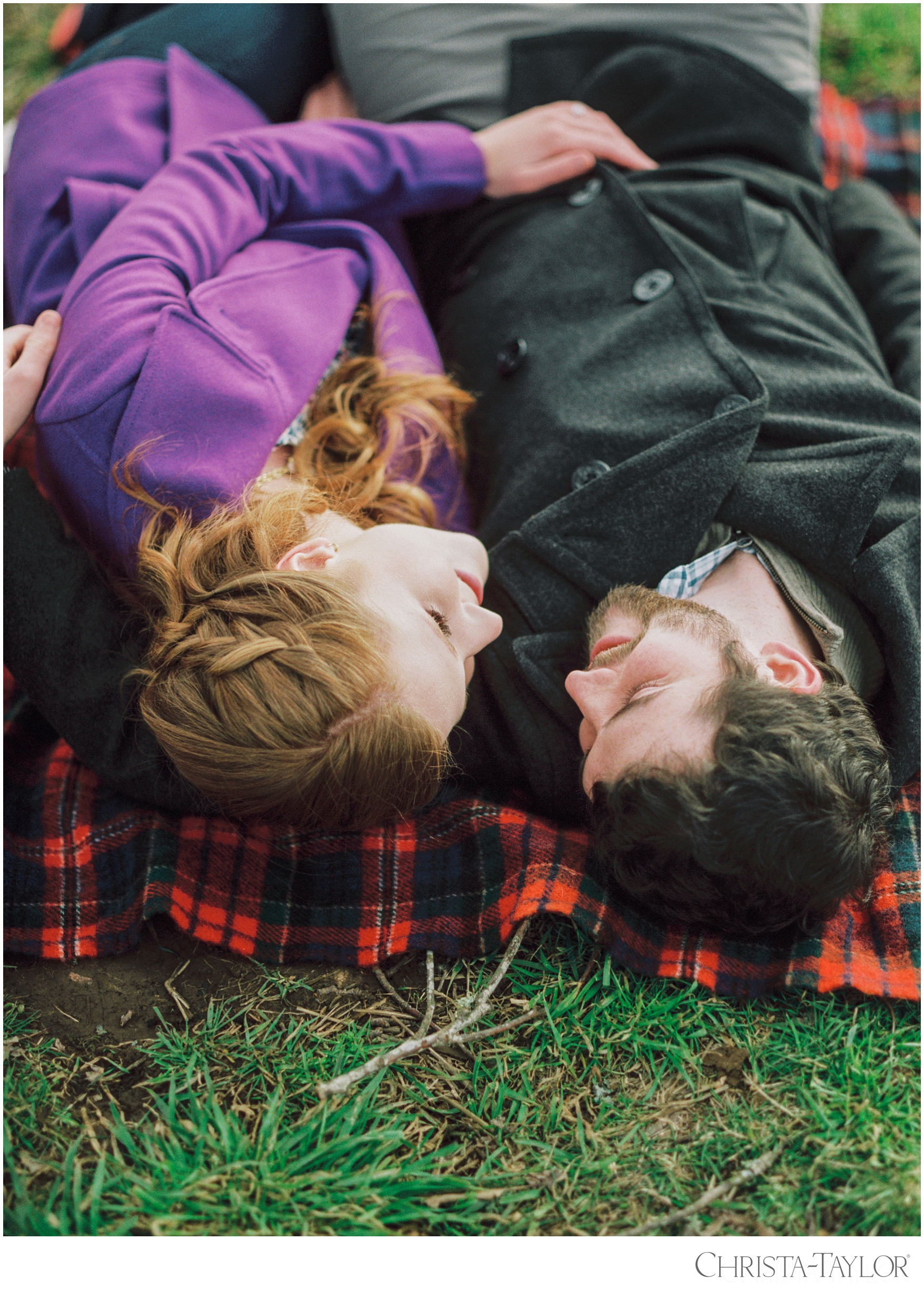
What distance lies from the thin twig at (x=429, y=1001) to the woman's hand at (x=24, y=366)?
4.74ft

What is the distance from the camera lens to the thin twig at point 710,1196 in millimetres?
1400

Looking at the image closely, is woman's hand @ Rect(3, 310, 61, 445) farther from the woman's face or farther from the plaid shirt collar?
the plaid shirt collar

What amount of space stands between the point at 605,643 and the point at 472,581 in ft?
1.01

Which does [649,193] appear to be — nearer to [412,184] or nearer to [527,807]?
[412,184]

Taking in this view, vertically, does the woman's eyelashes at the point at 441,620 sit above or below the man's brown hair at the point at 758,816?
above

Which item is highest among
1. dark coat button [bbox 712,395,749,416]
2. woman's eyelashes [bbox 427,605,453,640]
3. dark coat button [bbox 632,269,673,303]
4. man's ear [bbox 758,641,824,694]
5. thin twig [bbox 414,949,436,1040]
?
dark coat button [bbox 632,269,673,303]

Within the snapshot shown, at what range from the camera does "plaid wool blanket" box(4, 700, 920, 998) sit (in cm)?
168

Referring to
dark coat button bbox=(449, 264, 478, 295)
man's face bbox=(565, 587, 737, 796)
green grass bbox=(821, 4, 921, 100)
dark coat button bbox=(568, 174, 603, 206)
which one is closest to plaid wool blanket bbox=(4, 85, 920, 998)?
man's face bbox=(565, 587, 737, 796)

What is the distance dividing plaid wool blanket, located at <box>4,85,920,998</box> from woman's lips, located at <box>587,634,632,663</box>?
16.0 inches

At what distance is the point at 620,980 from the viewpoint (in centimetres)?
169

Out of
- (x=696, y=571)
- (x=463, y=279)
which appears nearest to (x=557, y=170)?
(x=463, y=279)

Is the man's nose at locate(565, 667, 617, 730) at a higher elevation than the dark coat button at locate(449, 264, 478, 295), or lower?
lower

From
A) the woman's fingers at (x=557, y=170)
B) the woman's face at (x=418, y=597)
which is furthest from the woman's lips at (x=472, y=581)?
the woman's fingers at (x=557, y=170)

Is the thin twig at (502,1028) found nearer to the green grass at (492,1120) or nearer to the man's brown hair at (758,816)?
the green grass at (492,1120)
